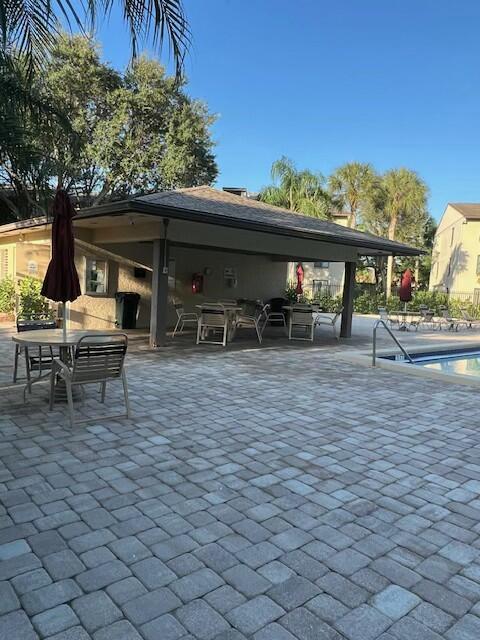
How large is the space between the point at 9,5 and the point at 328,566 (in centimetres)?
489

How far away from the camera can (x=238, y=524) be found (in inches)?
112

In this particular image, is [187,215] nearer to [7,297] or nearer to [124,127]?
[7,297]

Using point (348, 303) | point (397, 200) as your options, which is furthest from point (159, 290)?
point (397, 200)

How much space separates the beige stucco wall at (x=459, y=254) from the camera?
28672mm

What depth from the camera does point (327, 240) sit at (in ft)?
36.6

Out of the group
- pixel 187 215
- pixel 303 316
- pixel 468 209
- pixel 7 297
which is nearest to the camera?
pixel 187 215

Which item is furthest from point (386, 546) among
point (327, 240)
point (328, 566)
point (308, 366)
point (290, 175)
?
point (290, 175)

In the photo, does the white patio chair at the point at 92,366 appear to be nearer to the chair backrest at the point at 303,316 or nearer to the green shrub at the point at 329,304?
the chair backrest at the point at 303,316

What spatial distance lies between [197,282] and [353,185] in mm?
19161

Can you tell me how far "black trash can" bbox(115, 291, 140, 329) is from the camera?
39.9 feet

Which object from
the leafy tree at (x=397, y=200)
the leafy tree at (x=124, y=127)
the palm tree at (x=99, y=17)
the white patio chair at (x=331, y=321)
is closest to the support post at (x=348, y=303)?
the white patio chair at (x=331, y=321)

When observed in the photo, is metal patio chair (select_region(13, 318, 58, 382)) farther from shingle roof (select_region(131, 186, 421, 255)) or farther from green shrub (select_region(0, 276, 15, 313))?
green shrub (select_region(0, 276, 15, 313))

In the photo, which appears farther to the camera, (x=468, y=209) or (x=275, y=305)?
(x=468, y=209)

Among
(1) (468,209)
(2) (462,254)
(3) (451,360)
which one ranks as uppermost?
(1) (468,209)
